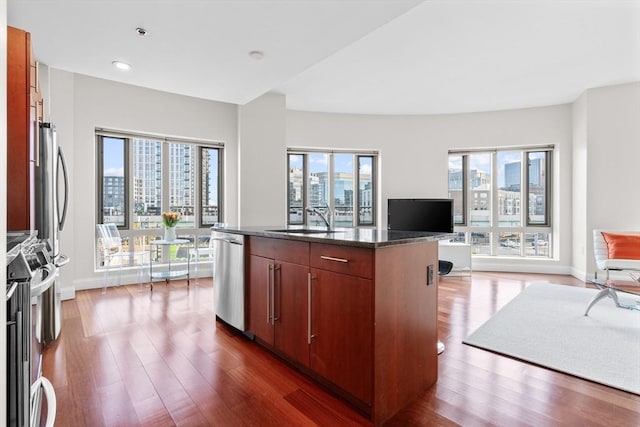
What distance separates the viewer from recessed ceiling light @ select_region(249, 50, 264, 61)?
2.92 m

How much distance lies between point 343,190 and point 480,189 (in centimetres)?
258

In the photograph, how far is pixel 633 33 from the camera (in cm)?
326

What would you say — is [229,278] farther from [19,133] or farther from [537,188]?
[537,188]

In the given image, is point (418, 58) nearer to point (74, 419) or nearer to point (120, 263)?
point (74, 419)

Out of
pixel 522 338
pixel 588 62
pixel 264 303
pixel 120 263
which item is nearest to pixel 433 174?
pixel 588 62

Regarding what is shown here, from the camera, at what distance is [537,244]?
19.0 ft

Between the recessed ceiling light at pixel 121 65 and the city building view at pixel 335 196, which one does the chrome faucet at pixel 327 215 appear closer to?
the recessed ceiling light at pixel 121 65

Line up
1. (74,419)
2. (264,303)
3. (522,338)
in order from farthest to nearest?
(522,338) → (264,303) → (74,419)

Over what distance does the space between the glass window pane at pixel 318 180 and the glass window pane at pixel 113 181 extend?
3028 mm

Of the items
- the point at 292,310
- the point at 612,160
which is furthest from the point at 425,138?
the point at 292,310

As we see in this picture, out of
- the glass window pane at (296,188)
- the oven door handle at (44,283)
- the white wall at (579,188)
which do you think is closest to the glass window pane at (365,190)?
the glass window pane at (296,188)

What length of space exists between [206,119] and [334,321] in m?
4.34

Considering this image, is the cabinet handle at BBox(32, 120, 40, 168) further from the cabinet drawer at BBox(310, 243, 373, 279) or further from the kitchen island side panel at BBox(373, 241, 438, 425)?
the kitchen island side panel at BBox(373, 241, 438, 425)

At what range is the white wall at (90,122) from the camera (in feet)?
12.5
